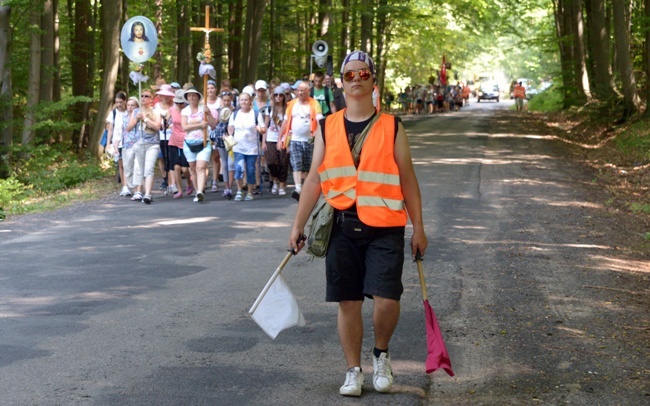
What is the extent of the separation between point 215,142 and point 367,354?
10.5m

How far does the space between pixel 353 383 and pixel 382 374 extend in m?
0.20

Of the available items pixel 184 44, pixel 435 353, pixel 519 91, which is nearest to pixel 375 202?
pixel 435 353

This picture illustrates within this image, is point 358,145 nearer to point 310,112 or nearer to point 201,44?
point 310,112

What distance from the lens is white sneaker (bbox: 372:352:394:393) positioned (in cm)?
590

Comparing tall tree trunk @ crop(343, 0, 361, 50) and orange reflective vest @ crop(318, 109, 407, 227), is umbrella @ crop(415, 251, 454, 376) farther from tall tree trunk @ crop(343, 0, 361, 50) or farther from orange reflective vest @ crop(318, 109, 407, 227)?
tall tree trunk @ crop(343, 0, 361, 50)

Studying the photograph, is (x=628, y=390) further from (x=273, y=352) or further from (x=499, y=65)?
(x=499, y=65)

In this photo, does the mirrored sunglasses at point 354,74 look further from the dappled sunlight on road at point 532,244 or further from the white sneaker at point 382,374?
the dappled sunlight on road at point 532,244

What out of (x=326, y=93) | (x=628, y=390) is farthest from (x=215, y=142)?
(x=628, y=390)

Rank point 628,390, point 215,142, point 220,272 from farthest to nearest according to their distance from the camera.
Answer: point 215,142, point 220,272, point 628,390

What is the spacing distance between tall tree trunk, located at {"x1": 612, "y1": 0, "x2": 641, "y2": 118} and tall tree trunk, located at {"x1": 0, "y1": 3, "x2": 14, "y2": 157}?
1543 cm

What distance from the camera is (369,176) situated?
229 inches

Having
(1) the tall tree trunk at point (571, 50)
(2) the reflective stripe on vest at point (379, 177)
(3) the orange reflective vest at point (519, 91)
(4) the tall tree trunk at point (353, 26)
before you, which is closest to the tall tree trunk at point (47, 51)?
(4) the tall tree trunk at point (353, 26)

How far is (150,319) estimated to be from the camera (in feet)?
25.8

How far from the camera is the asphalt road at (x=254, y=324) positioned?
6.05 meters
